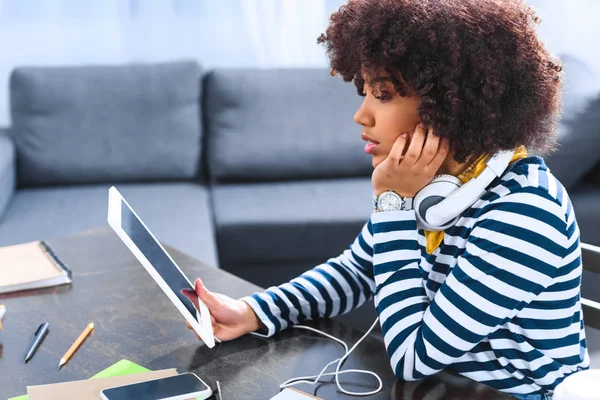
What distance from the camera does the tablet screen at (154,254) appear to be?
1.05 m

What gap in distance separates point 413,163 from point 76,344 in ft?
1.86

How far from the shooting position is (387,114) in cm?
112

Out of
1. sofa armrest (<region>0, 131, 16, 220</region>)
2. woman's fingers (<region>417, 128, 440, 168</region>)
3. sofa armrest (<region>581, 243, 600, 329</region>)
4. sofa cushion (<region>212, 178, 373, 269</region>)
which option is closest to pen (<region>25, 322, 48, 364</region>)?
woman's fingers (<region>417, 128, 440, 168</region>)

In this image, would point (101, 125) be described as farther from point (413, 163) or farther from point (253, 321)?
point (413, 163)

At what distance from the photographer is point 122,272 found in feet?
4.65

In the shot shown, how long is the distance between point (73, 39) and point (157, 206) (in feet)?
3.13

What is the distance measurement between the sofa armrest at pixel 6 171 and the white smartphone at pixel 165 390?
168 centimetres

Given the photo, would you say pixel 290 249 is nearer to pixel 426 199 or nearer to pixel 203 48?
pixel 203 48

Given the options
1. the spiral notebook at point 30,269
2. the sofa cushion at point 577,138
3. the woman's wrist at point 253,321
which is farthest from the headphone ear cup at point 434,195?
the sofa cushion at point 577,138

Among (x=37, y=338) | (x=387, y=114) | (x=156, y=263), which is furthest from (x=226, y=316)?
(x=387, y=114)

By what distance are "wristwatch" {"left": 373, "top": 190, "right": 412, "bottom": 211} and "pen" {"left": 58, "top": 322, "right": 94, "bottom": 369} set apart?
1.60 ft

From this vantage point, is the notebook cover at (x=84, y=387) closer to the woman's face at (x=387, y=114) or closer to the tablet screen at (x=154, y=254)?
the tablet screen at (x=154, y=254)

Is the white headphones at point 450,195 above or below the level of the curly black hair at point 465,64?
below

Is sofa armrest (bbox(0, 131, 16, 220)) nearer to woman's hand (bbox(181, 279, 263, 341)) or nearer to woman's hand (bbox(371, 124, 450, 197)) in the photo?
woman's hand (bbox(181, 279, 263, 341))
